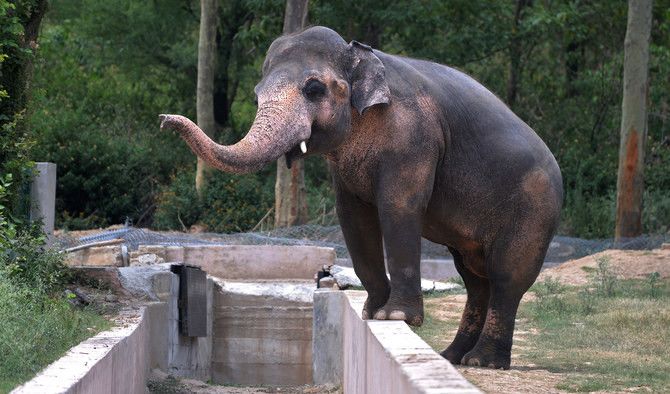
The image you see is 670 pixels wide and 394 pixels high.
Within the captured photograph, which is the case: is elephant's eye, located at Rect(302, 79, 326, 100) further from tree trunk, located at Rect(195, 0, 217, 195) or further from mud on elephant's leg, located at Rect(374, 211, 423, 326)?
tree trunk, located at Rect(195, 0, 217, 195)

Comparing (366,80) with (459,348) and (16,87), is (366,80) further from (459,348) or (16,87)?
(16,87)

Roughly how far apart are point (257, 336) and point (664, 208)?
475 inches

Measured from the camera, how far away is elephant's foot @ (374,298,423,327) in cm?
872

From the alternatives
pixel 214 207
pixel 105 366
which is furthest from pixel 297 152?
pixel 214 207

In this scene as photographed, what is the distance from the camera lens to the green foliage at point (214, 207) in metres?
28.5

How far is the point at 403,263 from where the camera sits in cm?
872

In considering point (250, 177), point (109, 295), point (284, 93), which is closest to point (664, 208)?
point (250, 177)

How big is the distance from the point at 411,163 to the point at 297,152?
79 centimetres

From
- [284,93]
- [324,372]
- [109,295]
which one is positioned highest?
[284,93]

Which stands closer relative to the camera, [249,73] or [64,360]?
[64,360]

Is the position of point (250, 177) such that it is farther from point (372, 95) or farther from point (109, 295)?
point (372, 95)

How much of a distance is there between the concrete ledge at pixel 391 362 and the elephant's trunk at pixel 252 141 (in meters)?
1.31

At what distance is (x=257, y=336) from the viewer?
63.9 feet

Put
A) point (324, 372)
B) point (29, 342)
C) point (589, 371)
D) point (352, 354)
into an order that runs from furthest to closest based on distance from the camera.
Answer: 1. point (324, 372)
2. point (352, 354)
3. point (589, 371)
4. point (29, 342)
